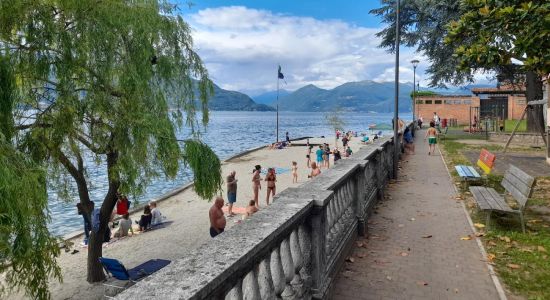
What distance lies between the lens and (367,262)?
5160mm

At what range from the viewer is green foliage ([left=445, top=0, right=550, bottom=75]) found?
18.1 ft

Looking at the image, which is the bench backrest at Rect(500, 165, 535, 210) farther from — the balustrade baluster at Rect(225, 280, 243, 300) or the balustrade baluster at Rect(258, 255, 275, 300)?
the balustrade baluster at Rect(225, 280, 243, 300)

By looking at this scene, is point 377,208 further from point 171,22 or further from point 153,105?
point 171,22

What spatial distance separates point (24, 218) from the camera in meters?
5.62

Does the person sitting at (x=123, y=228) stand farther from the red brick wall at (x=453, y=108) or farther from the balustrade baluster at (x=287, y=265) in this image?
the red brick wall at (x=453, y=108)

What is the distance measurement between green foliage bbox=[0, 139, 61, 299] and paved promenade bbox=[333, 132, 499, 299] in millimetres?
4352

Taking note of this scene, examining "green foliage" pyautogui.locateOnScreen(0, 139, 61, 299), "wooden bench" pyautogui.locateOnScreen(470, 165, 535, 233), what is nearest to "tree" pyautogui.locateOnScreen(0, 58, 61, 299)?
"green foliage" pyautogui.locateOnScreen(0, 139, 61, 299)

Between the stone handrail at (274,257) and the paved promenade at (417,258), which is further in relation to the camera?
the paved promenade at (417,258)

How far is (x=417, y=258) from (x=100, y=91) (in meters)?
7.52

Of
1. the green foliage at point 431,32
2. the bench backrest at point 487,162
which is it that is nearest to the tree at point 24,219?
the bench backrest at point 487,162

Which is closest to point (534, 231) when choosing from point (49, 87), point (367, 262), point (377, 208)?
point (377, 208)

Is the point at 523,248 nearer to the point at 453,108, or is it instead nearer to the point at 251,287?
the point at 251,287

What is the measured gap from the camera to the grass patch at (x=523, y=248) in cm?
456

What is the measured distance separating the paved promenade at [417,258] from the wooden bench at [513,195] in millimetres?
498
